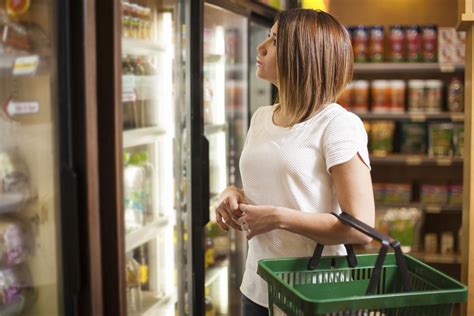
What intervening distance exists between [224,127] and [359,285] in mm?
2135

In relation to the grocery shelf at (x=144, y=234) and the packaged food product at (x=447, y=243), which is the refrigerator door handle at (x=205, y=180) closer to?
the grocery shelf at (x=144, y=234)

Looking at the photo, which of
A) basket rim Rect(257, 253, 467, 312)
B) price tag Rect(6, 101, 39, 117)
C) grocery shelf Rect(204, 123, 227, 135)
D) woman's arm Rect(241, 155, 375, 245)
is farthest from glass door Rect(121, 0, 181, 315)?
basket rim Rect(257, 253, 467, 312)

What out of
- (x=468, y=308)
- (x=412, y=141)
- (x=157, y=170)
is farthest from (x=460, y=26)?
(x=412, y=141)

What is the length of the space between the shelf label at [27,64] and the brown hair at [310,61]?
2.30 feet

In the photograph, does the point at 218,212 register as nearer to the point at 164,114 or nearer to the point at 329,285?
the point at 329,285

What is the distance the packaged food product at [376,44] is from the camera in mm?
5414

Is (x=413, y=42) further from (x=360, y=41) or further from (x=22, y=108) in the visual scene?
(x=22, y=108)

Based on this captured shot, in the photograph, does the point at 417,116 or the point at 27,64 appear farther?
the point at 417,116

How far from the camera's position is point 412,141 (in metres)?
5.47

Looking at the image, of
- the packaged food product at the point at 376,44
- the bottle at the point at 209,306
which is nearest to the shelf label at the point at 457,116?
the packaged food product at the point at 376,44

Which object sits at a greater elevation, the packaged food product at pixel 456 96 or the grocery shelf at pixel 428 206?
the packaged food product at pixel 456 96

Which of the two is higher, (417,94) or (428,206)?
(417,94)

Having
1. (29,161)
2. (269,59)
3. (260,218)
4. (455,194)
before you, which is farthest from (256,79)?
(260,218)

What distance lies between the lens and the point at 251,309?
191 cm
